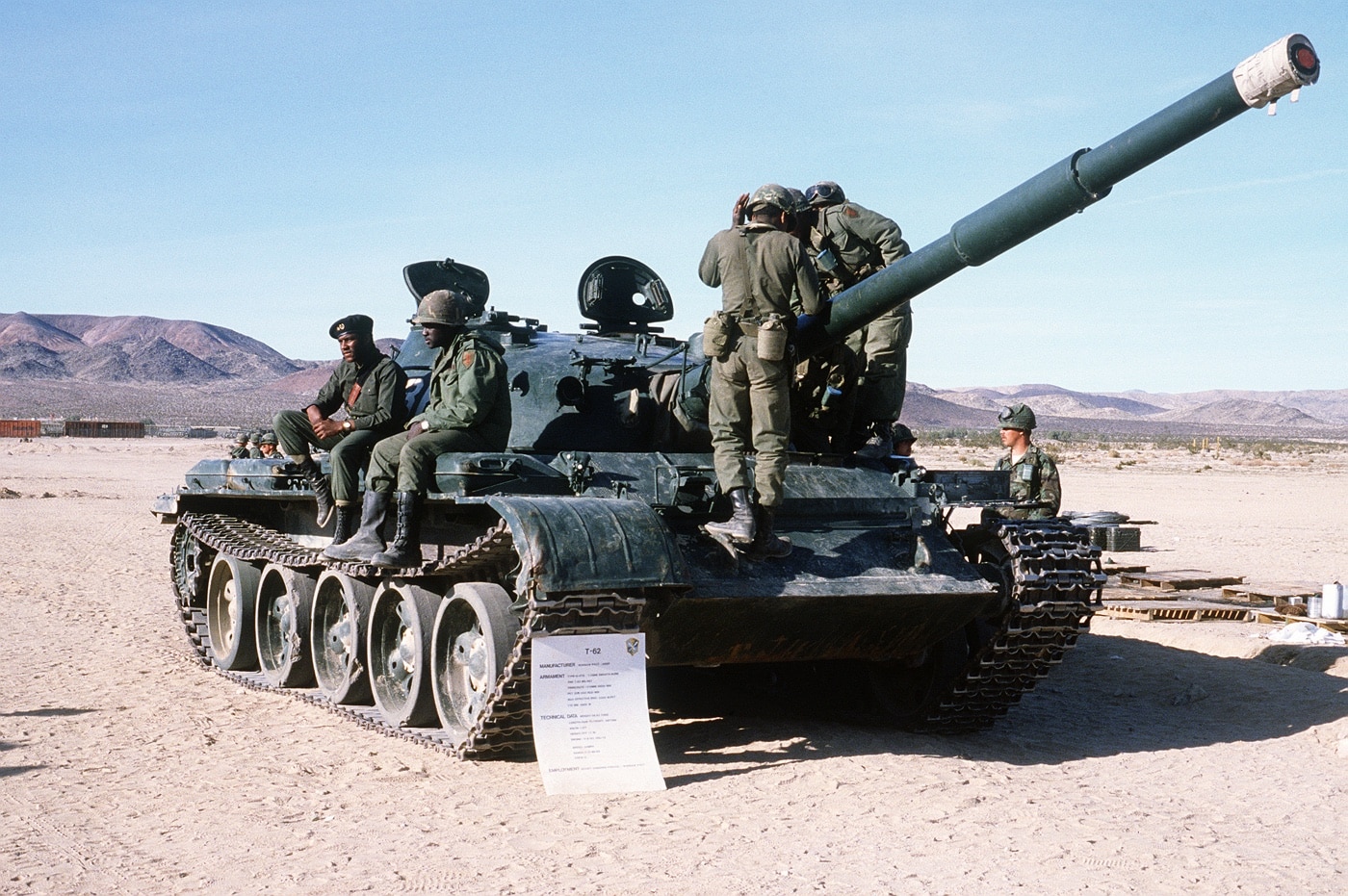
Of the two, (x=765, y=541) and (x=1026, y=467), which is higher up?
(x=1026, y=467)

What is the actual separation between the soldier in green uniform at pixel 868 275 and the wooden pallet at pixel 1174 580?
23.1ft

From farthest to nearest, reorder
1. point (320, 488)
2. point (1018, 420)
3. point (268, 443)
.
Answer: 1. point (268, 443)
2. point (1018, 420)
3. point (320, 488)

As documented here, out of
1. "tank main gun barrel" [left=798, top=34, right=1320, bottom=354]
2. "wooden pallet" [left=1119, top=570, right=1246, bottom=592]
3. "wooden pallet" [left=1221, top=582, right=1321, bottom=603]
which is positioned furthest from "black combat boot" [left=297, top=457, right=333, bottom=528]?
"wooden pallet" [left=1221, top=582, right=1321, bottom=603]

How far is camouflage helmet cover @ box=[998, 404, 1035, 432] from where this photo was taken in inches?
452

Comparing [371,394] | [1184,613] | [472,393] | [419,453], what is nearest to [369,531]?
[419,453]

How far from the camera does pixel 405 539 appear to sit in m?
8.65

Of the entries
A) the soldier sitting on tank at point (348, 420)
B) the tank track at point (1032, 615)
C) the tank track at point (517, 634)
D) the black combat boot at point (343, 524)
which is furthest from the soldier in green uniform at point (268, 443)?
the tank track at point (1032, 615)

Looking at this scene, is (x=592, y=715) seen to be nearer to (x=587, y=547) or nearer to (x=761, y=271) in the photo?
(x=587, y=547)

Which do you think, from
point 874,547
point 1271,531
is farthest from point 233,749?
point 1271,531

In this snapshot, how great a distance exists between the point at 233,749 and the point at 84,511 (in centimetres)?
2097

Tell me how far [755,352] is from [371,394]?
10.1 feet

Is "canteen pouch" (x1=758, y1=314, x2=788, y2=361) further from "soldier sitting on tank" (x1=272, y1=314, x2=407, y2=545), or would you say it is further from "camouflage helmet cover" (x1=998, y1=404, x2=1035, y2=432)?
"camouflage helmet cover" (x1=998, y1=404, x2=1035, y2=432)

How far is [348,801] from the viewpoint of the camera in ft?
23.7

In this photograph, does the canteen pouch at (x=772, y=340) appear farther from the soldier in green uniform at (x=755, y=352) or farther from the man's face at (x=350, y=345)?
the man's face at (x=350, y=345)
